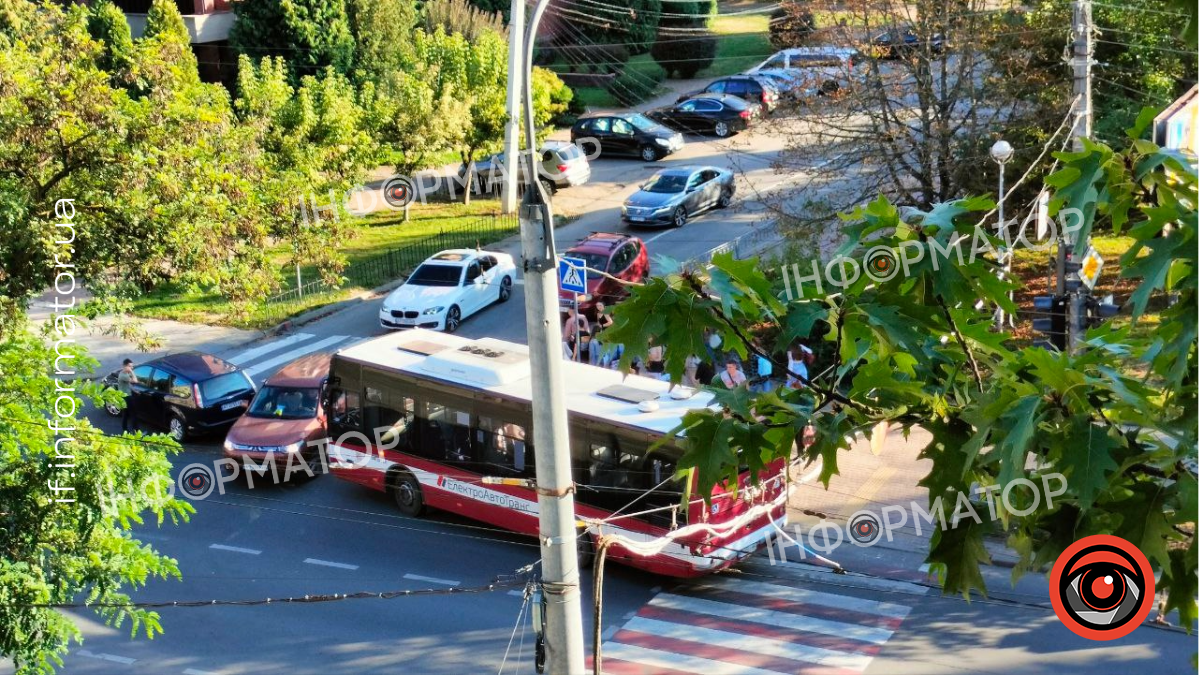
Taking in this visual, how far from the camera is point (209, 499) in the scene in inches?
787

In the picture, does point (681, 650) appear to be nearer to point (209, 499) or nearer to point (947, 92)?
point (209, 499)

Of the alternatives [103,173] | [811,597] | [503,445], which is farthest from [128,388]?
[811,597]

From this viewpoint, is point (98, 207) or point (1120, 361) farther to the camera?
point (98, 207)

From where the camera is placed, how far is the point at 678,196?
108ft

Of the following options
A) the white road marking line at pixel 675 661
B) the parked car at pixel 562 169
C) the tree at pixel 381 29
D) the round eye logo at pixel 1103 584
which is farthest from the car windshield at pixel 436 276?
the round eye logo at pixel 1103 584

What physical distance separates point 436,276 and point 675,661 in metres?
14.6

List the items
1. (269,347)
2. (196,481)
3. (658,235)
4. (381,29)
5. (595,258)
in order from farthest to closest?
(381,29), (658,235), (595,258), (269,347), (196,481)

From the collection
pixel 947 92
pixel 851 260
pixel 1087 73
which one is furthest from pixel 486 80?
pixel 851 260

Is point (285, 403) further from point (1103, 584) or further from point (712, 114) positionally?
point (712, 114)

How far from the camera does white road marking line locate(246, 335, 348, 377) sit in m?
25.2

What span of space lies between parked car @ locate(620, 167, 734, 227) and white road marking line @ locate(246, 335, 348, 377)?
912 cm

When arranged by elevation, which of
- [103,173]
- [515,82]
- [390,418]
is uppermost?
[515,82]

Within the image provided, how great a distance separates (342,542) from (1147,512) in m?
15.3

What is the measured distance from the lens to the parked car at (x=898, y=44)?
23062mm
